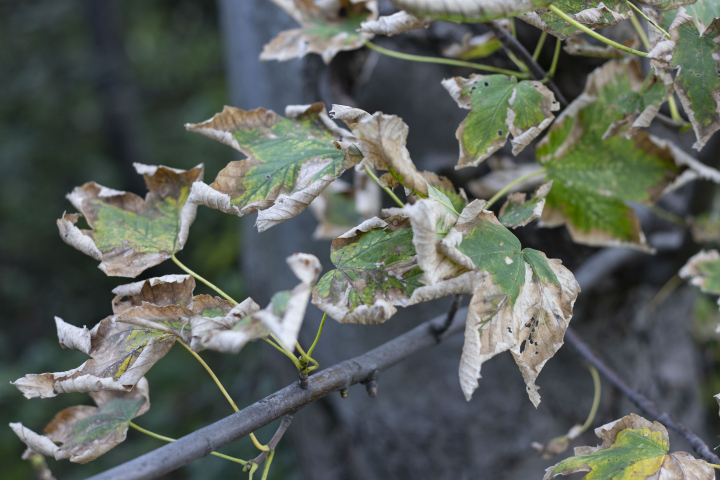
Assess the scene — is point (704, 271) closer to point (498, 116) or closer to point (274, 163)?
point (498, 116)

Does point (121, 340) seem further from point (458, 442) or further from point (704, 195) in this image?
point (704, 195)

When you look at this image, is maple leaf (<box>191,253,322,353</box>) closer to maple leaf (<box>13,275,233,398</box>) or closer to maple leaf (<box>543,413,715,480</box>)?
maple leaf (<box>13,275,233,398</box>)

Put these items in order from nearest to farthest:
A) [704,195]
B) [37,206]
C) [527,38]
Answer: [527,38]
[704,195]
[37,206]

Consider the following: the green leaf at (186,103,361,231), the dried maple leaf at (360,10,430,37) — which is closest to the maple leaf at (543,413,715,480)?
the green leaf at (186,103,361,231)

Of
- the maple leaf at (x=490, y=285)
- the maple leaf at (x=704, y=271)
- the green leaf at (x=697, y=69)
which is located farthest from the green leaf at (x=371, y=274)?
the maple leaf at (x=704, y=271)

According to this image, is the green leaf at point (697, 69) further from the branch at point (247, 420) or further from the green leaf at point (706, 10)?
the branch at point (247, 420)

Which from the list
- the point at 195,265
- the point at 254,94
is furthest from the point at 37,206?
the point at 254,94
